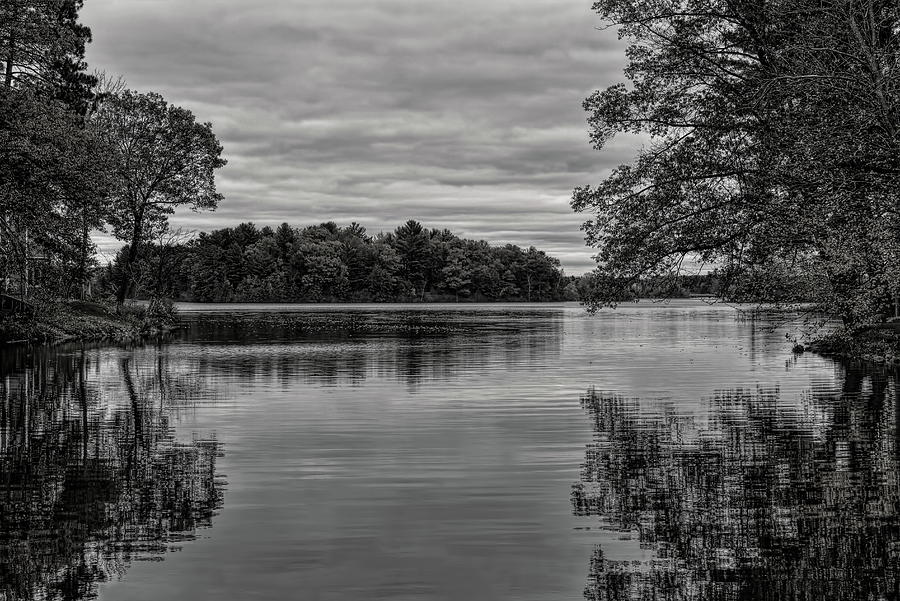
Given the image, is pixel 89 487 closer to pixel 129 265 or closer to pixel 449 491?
pixel 449 491

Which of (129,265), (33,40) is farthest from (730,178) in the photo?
(129,265)

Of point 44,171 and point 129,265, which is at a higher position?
point 44,171

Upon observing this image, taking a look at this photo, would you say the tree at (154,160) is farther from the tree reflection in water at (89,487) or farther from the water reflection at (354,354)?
the tree reflection in water at (89,487)

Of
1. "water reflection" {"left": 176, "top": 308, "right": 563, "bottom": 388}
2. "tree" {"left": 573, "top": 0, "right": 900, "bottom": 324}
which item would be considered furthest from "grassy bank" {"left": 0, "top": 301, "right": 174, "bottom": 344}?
"tree" {"left": 573, "top": 0, "right": 900, "bottom": 324}

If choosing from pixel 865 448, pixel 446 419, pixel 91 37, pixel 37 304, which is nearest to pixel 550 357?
pixel 446 419

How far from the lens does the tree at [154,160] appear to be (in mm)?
62812

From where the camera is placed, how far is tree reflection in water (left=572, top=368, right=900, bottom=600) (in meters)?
8.35

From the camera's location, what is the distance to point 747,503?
11.2 metres

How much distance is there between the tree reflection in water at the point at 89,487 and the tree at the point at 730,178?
1536cm

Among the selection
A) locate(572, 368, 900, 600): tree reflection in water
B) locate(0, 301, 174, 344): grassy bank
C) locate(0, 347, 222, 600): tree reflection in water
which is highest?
locate(0, 301, 174, 344): grassy bank

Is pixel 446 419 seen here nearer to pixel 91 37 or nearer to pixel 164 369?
pixel 164 369

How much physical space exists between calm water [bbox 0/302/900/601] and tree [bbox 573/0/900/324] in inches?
172

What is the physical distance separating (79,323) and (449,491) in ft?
148

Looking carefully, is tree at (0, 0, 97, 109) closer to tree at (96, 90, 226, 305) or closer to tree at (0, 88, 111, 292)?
tree at (0, 88, 111, 292)
